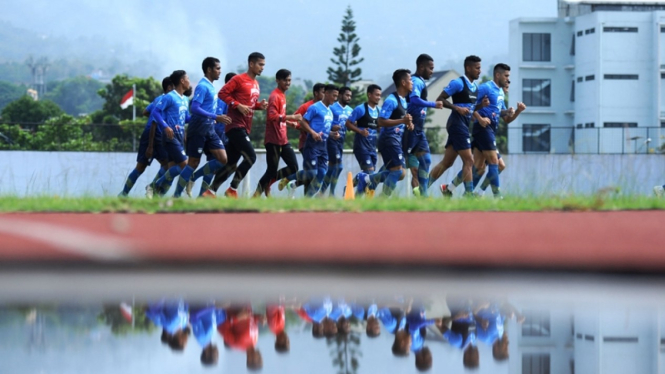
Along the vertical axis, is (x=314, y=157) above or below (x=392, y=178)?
above

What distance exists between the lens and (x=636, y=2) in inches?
3228

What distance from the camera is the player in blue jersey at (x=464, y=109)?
51.8 ft

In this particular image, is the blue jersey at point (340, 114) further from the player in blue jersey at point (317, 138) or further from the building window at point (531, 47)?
the building window at point (531, 47)

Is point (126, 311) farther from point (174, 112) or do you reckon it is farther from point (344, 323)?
point (174, 112)

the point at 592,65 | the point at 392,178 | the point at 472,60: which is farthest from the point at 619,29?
the point at 392,178

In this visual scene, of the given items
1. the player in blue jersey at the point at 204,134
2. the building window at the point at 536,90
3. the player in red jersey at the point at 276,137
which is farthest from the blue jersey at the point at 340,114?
the building window at the point at 536,90

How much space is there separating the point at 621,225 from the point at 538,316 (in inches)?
103

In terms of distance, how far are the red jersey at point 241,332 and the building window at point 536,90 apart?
77.6 m

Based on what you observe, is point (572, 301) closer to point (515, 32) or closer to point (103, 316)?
point (103, 316)

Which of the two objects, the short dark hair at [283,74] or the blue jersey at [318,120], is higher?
the short dark hair at [283,74]

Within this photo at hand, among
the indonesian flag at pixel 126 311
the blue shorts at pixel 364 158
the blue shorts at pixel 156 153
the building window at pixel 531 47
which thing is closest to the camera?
the indonesian flag at pixel 126 311

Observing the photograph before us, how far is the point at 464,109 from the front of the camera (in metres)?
15.8

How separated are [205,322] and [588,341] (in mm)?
2126

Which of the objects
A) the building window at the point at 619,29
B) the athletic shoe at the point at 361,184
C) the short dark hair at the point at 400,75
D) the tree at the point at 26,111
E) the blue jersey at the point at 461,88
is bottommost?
the athletic shoe at the point at 361,184
